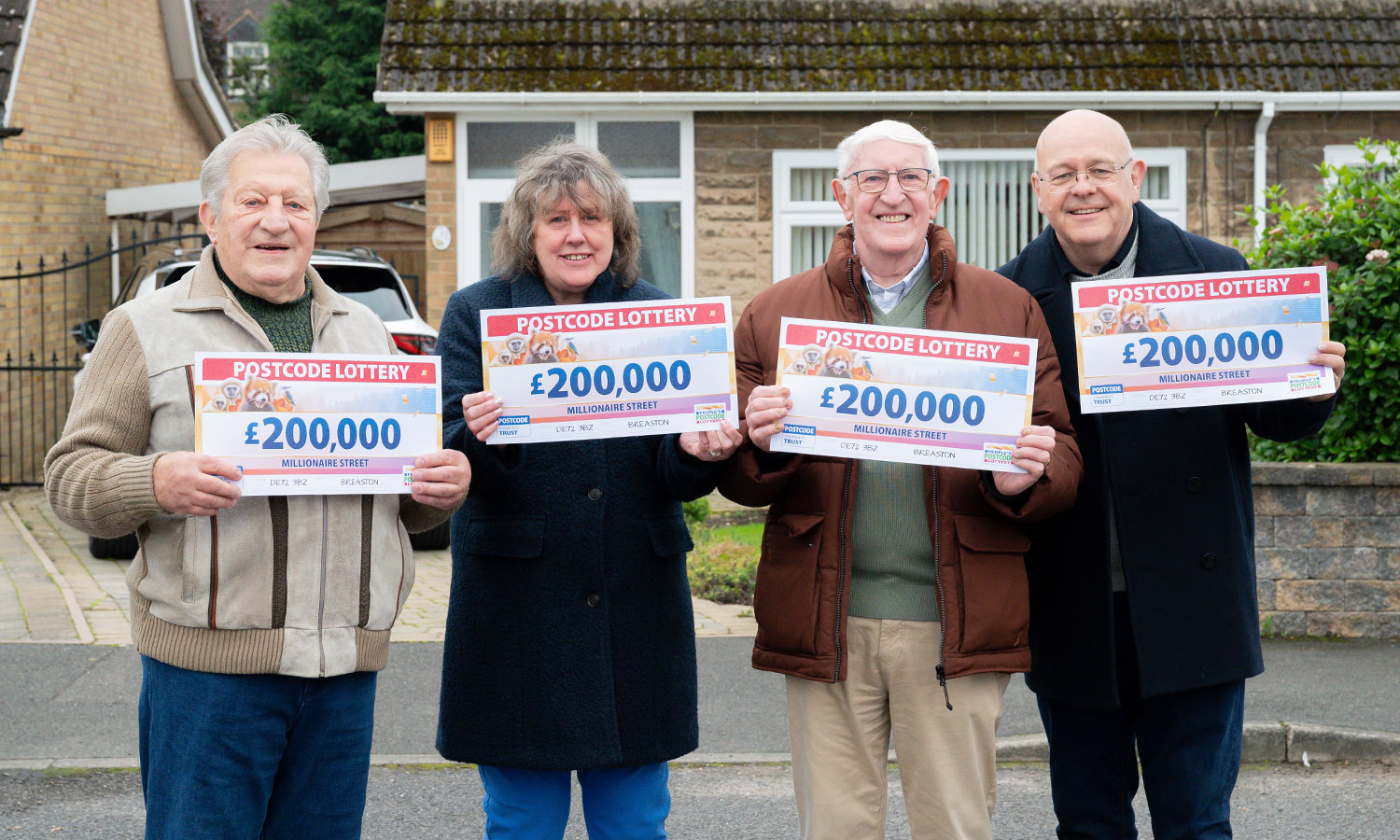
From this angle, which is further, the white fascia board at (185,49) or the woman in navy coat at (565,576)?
the white fascia board at (185,49)

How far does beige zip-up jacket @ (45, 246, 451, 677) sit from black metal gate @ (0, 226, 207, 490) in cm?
975

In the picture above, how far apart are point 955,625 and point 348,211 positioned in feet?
56.5

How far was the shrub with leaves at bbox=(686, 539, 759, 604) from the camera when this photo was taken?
27.7 ft

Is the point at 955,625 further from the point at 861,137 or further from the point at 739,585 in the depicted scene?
the point at 739,585

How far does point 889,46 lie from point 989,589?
8790mm

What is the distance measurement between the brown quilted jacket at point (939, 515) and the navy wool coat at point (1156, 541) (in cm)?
Result: 20

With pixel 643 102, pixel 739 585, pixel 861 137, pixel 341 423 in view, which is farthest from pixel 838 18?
pixel 341 423

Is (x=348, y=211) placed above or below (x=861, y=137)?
above

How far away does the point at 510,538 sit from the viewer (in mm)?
3326

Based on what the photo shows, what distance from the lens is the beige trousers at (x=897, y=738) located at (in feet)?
10.9

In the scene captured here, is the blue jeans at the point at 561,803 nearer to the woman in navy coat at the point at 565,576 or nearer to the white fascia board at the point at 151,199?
the woman in navy coat at the point at 565,576

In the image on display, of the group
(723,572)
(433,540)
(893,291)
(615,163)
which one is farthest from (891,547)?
(615,163)

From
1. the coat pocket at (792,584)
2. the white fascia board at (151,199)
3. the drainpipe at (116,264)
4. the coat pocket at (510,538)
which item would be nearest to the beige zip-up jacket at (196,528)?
the coat pocket at (510,538)

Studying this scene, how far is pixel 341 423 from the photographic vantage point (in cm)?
306
